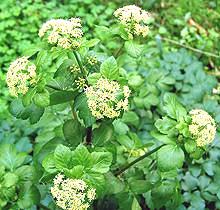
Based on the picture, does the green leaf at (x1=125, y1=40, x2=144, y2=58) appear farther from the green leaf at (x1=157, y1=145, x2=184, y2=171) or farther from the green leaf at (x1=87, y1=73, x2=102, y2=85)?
the green leaf at (x1=157, y1=145, x2=184, y2=171)

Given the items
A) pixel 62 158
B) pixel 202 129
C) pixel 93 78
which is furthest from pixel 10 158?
pixel 202 129

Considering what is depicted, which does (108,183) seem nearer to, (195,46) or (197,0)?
(195,46)

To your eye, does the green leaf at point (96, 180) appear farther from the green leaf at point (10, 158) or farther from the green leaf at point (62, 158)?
the green leaf at point (10, 158)

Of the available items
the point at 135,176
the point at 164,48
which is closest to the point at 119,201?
the point at 135,176

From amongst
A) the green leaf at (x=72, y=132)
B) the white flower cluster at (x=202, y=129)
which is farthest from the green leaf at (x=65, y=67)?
the white flower cluster at (x=202, y=129)

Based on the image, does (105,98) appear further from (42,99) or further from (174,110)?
(174,110)

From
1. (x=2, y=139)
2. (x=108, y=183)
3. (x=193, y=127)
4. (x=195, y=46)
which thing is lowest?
(x=195, y=46)
